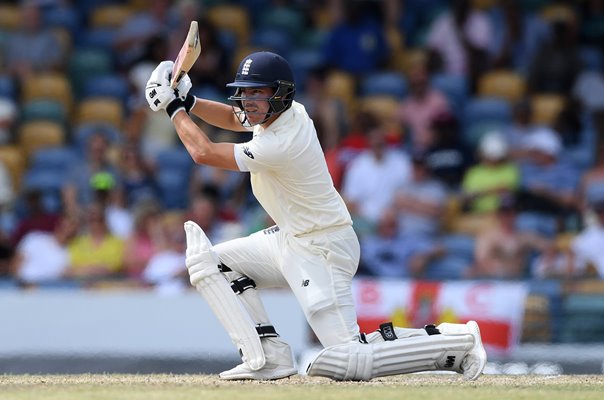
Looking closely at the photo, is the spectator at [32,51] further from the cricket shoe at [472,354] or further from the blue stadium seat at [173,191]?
the cricket shoe at [472,354]

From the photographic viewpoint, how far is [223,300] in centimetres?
693

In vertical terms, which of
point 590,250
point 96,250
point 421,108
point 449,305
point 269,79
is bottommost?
point 449,305

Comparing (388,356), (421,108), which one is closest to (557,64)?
(421,108)

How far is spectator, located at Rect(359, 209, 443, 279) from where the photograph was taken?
1071 cm

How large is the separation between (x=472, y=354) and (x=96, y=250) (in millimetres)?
5117

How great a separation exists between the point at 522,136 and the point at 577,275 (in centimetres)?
249

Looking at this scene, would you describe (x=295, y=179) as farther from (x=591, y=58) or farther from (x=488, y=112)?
Answer: (x=591, y=58)

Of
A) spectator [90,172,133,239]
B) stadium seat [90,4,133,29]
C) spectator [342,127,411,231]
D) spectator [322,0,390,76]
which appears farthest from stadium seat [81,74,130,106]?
spectator [342,127,411,231]

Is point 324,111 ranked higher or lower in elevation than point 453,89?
lower

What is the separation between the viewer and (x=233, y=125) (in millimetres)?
7559

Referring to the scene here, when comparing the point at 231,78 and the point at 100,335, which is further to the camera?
the point at 231,78

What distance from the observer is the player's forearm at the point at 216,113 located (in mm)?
7422

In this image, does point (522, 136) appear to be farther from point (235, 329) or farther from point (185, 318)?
point (235, 329)

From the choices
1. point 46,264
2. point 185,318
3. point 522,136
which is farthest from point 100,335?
point 522,136
